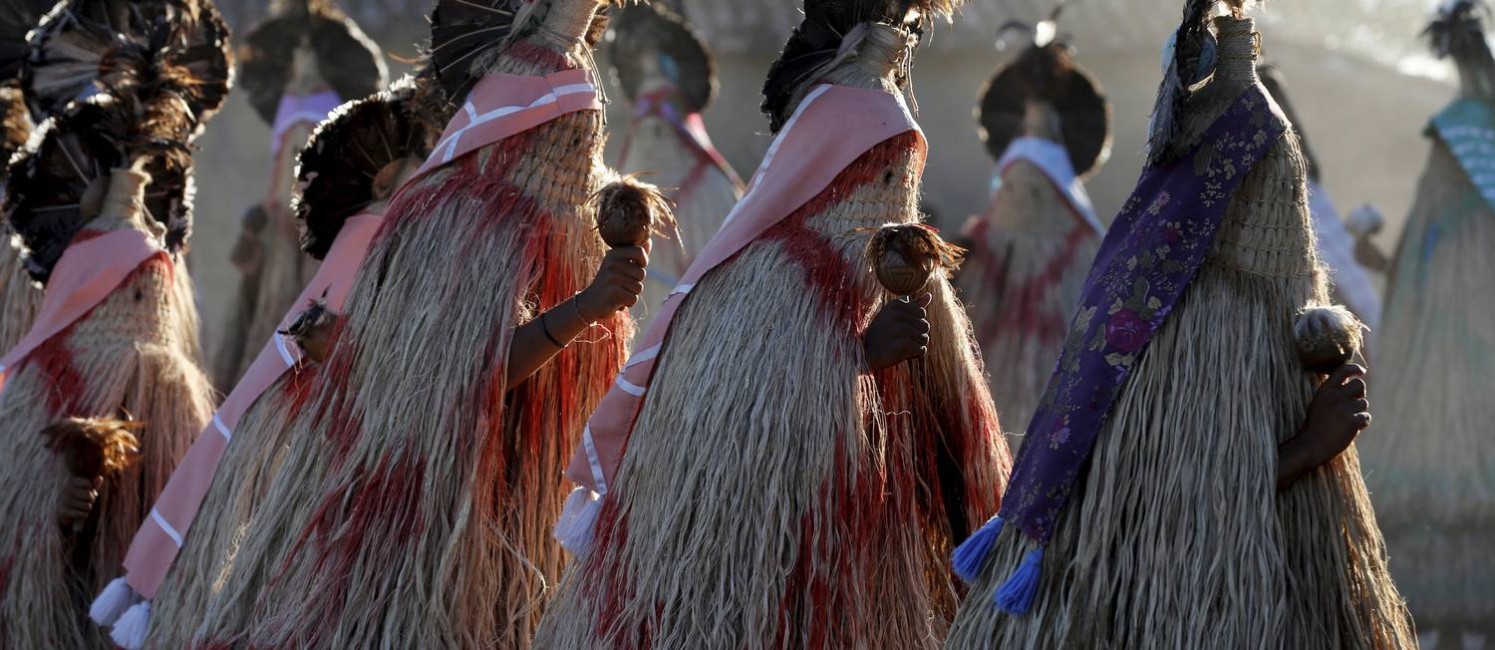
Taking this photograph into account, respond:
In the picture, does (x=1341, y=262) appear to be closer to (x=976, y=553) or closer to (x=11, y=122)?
(x=976, y=553)

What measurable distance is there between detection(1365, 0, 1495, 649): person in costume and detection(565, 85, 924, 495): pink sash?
11.1 feet

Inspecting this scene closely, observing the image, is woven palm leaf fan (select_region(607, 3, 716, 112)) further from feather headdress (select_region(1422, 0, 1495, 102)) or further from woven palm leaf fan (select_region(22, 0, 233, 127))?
feather headdress (select_region(1422, 0, 1495, 102))

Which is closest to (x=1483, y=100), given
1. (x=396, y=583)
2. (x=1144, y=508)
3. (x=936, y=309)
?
(x=936, y=309)

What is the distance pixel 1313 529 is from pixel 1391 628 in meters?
0.19

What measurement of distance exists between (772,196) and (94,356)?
2112mm

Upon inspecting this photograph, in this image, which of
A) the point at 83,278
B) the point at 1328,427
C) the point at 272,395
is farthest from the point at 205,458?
the point at 1328,427

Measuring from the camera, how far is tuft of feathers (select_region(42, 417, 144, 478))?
162 inches

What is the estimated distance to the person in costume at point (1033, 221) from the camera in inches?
237

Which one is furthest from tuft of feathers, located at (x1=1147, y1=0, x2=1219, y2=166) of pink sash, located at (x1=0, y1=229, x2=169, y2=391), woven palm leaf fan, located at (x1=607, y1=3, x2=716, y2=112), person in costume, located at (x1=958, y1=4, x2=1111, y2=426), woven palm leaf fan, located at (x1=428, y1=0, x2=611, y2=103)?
woven palm leaf fan, located at (x1=607, y1=3, x2=716, y2=112)

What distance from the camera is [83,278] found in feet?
14.3

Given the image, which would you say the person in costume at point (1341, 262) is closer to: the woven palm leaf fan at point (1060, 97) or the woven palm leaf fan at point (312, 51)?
the woven palm leaf fan at point (1060, 97)

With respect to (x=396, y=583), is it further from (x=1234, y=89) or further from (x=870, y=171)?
(x=1234, y=89)

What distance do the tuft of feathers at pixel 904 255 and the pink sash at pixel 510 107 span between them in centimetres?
86

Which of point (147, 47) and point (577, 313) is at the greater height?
point (147, 47)
